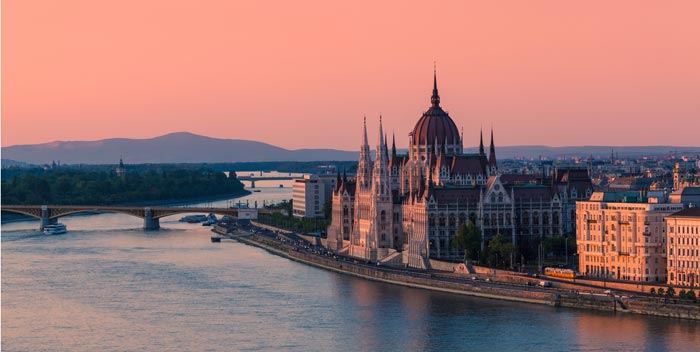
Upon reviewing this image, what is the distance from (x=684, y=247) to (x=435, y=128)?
27.4 m

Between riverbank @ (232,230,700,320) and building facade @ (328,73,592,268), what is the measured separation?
7.37 ft

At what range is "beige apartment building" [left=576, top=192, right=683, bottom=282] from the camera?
56.6m

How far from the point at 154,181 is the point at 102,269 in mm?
88392

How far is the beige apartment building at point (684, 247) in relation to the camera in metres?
54.5

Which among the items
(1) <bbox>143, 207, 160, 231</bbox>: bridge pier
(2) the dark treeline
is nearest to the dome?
(1) <bbox>143, 207, 160, 231</bbox>: bridge pier

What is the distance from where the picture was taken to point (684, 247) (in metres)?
55.0

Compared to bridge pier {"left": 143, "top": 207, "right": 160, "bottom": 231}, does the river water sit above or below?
below

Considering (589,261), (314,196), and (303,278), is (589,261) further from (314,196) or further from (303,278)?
(314,196)

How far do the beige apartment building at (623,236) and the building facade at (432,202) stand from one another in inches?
396

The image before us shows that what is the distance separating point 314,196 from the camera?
10362 cm

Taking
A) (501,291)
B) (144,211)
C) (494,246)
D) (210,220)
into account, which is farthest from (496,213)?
(210,220)

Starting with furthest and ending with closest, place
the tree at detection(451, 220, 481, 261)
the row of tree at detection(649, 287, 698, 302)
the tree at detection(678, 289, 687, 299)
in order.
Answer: the tree at detection(451, 220, 481, 261) → the tree at detection(678, 289, 687, 299) → the row of tree at detection(649, 287, 698, 302)

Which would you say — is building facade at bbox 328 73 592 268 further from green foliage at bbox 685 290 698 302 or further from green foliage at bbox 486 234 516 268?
green foliage at bbox 685 290 698 302

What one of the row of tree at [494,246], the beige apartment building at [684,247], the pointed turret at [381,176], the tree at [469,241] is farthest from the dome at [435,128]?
the beige apartment building at [684,247]
